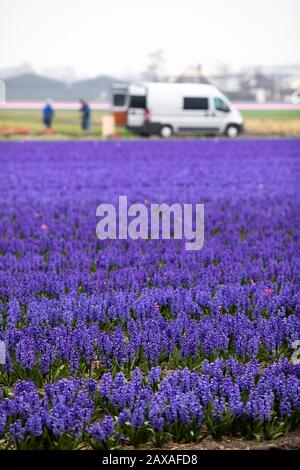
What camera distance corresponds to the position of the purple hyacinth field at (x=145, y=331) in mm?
4227

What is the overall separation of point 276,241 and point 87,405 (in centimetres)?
527

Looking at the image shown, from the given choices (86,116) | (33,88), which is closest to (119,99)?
(86,116)

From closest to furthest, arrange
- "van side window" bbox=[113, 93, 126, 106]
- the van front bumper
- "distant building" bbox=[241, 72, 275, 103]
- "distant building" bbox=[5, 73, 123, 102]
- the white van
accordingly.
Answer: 1. the white van
2. the van front bumper
3. "van side window" bbox=[113, 93, 126, 106]
4. "distant building" bbox=[241, 72, 275, 103]
5. "distant building" bbox=[5, 73, 123, 102]

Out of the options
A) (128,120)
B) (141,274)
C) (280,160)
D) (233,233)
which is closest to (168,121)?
(128,120)

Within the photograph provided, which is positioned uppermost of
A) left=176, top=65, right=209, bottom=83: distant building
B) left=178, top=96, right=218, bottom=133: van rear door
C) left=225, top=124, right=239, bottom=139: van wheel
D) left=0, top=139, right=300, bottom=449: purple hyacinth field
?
left=176, top=65, right=209, bottom=83: distant building

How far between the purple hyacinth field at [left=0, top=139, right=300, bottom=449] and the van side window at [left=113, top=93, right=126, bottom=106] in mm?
25569

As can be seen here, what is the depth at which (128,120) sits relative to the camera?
1374 inches

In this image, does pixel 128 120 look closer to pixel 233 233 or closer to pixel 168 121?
pixel 168 121

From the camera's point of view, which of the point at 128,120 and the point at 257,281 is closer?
the point at 257,281

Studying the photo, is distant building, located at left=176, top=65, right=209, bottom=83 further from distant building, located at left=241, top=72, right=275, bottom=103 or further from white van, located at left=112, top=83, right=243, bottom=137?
distant building, located at left=241, top=72, right=275, bottom=103

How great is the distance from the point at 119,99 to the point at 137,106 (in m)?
4.17

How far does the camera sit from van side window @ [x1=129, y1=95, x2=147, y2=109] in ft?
108

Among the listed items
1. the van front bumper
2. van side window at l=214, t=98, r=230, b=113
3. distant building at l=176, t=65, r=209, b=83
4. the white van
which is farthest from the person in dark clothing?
van side window at l=214, t=98, r=230, b=113

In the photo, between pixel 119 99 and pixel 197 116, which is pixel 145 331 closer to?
pixel 197 116
